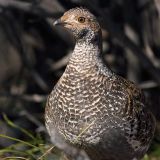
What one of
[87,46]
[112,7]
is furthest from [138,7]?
[87,46]

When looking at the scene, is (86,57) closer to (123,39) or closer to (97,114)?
(97,114)

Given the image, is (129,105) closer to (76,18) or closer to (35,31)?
(76,18)

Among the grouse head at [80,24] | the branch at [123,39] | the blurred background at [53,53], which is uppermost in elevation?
the grouse head at [80,24]

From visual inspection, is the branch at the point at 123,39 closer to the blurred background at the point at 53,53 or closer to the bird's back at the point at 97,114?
the blurred background at the point at 53,53

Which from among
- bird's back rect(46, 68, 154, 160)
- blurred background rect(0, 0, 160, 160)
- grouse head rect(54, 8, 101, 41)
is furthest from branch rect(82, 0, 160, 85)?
bird's back rect(46, 68, 154, 160)

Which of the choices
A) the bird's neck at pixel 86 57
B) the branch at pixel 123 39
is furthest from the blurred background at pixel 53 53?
the bird's neck at pixel 86 57

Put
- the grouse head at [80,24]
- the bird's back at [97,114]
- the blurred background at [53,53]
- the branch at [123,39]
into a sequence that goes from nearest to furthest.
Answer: the bird's back at [97,114] → the grouse head at [80,24] → the branch at [123,39] → the blurred background at [53,53]

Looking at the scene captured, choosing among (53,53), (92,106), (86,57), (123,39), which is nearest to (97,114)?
(92,106)

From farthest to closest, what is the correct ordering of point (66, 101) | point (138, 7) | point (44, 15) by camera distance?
point (138, 7) < point (44, 15) < point (66, 101)
